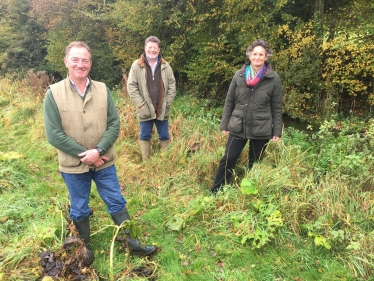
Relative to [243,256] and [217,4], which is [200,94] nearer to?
[217,4]

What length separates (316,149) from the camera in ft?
14.3

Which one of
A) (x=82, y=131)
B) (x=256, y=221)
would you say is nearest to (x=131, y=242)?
(x=82, y=131)

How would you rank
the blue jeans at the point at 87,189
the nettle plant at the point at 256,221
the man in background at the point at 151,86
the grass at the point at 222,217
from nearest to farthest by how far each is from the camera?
the blue jeans at the point at 87,189
the grass at the point at 222,217
the nettle plant at the point at 256,221
the man in background at the point at 151,86

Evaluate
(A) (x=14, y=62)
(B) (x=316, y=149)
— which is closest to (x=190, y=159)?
(B) (x=316, y=149)

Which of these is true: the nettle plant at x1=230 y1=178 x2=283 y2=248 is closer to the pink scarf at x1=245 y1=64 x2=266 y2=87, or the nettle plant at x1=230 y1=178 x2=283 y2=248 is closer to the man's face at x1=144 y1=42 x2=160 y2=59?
the pink scarf at x1=245 y1=64 x2=266 y2=87

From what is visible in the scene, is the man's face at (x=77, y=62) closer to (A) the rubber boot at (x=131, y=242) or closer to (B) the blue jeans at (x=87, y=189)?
(B) the blue jeans at (x=87, y=189)

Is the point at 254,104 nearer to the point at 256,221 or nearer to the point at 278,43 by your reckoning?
the point at 256,221

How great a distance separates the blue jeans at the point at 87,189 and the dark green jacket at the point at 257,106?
5.18 ft

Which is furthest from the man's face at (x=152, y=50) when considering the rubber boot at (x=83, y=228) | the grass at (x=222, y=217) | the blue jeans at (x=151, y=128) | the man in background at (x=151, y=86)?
the rubber boot at (x=83, y=228)

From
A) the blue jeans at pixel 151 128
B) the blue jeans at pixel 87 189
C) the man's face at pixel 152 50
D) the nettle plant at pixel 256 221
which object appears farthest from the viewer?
the blue jeans at pixel 151 128

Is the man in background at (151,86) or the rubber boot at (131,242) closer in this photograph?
the rubber boot at (131,242)

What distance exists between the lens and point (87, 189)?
2.62m

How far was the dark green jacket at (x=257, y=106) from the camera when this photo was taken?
3.24 meters

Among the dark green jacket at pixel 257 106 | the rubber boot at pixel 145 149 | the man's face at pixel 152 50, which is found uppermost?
the man's face at pixel 152 50
